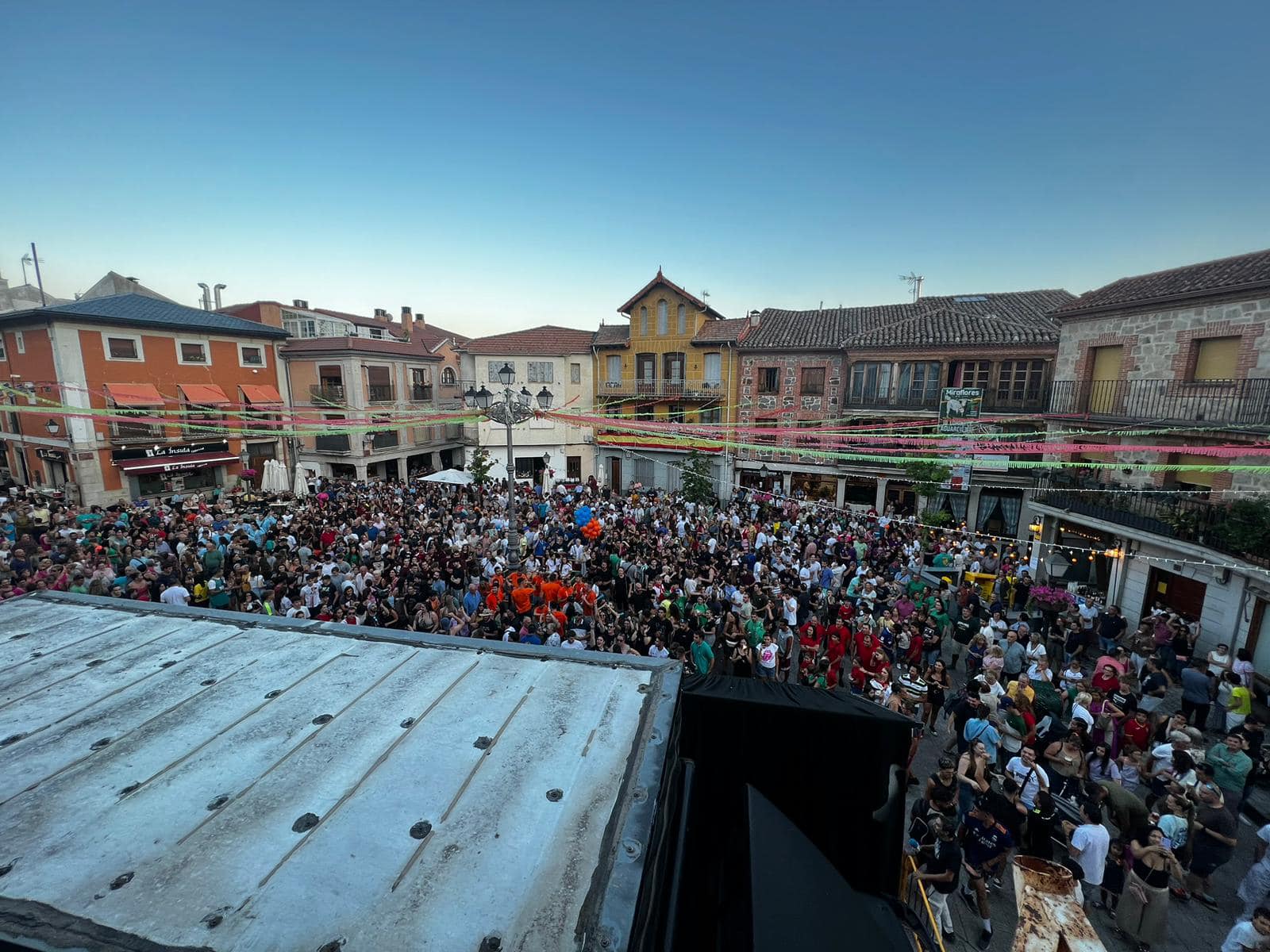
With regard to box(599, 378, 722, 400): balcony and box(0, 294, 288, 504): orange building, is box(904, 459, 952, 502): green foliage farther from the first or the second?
box(0, 294, 288, 504): orange building

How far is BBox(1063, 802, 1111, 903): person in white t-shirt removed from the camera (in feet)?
18.5

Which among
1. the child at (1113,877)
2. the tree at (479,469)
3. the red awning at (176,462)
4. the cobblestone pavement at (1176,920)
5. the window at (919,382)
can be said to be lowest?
the cobblestone pavement at (1176,920)

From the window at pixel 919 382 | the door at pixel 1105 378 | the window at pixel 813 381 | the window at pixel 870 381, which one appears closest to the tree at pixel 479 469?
the window at pixel 813 381

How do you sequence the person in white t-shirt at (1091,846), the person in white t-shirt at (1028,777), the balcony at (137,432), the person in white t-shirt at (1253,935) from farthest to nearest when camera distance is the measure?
the balcony at (137,432)
the person in white t-shirt at (1028,777)
the person in white t-shirt at (1091,846)
the person in white t-shirt at (1253,935)

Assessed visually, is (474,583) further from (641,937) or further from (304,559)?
(641,937)

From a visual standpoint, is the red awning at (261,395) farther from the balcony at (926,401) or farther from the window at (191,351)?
the balcony at (926,401)

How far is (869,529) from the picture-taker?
1881cm

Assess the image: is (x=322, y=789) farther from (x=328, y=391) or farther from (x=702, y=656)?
(x=328, y=391)

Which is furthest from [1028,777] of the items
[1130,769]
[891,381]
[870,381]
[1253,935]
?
[870,381]

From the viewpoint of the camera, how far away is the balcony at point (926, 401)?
21.7 metres

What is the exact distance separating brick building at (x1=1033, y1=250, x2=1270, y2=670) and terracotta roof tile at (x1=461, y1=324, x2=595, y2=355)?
21.6m

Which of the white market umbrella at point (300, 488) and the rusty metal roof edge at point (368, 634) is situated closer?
the rusty metal roof edge at point (368, 634)

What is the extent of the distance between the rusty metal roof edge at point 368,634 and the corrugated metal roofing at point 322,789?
3 cm

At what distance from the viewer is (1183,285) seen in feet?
46.4
